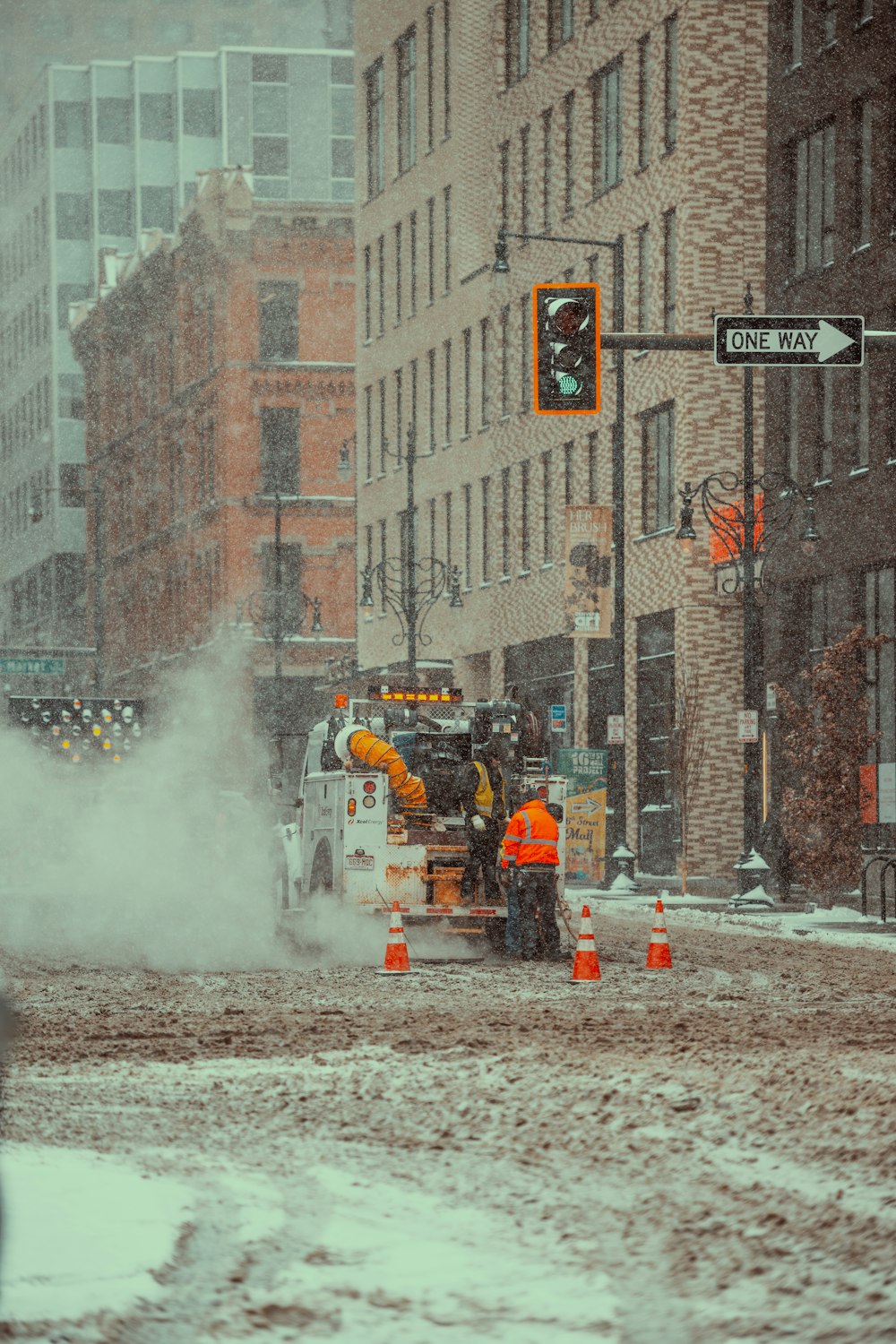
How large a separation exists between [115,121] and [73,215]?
4.58 metres

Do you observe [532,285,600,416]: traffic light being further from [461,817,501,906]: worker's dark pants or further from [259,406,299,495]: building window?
[259,406,299,495]: building window

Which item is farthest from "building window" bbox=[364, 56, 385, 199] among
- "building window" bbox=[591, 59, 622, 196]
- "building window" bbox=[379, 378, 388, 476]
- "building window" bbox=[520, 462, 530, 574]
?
"building window" bbox=[591, 59, 622, 196]

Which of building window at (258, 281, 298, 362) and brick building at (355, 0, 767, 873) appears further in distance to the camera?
building window at (258, 281, 298, 362)

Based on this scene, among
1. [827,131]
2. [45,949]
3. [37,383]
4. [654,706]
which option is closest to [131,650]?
[37,383]

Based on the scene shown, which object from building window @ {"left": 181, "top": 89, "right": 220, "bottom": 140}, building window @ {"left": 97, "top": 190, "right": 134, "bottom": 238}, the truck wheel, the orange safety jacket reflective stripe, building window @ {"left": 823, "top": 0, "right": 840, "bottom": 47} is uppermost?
building window @ {"left": 181, "top": 89, "right": 220, "bottom": 140}

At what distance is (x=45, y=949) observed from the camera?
24.9 meters

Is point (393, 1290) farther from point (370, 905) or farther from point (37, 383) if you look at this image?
point (37, 383)

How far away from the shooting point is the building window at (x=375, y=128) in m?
65.2

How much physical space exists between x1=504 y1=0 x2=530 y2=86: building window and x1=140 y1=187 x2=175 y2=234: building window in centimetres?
5478

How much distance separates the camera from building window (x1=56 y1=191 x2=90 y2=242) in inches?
4348

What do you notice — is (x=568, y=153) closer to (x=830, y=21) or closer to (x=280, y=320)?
(x=830, y=21)

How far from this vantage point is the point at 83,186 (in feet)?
365

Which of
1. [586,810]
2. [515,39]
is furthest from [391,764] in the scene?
[515,39]

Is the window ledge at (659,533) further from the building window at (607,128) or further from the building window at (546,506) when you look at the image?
the building window at (607,128)
